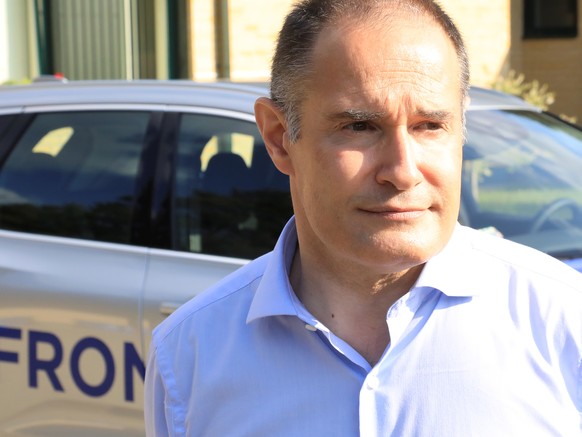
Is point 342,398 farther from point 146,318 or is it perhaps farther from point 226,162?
point 226,162

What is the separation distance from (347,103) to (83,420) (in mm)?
2507

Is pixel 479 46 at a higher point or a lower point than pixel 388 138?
lower

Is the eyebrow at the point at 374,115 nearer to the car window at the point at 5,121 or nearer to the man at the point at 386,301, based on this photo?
the man at the point at 386,301

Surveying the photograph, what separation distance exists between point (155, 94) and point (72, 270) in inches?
29.7

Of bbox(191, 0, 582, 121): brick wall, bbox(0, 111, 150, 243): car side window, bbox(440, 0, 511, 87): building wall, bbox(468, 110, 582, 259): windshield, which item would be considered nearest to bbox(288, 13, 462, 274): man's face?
bbox(468, 110, 582, 259): windshield

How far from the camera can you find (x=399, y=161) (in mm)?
1644

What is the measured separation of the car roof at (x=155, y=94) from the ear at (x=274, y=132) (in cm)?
213

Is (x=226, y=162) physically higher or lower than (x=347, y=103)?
lower

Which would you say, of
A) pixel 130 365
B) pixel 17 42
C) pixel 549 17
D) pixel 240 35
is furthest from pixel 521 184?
pixel 549 17

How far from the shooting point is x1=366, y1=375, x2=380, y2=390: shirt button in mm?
1648

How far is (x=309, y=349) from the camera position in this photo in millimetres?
1719

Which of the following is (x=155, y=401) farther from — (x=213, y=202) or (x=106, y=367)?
(x=213, y=202)

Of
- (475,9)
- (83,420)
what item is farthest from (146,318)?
(475,9)

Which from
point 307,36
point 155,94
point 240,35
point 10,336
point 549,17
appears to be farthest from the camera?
point 549,17
